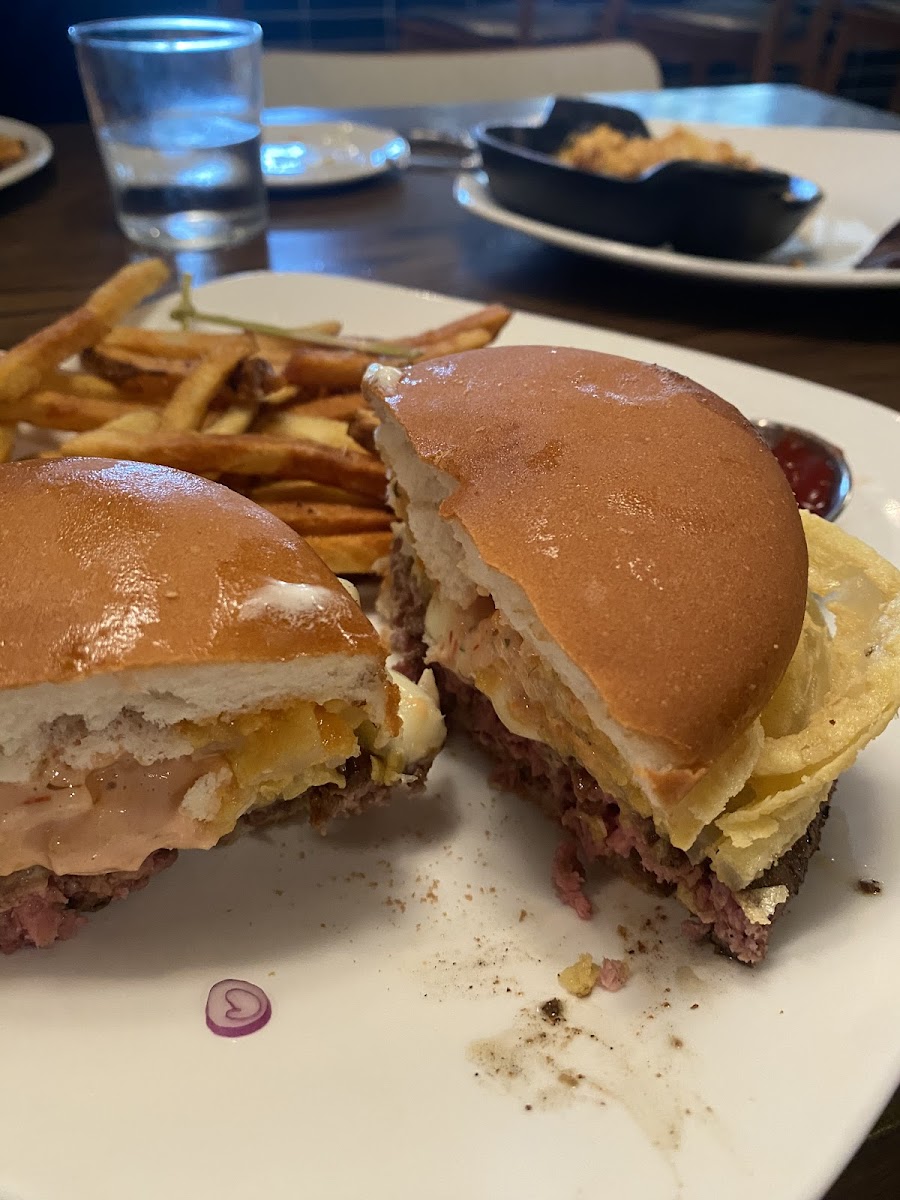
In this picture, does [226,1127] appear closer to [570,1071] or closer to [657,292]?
[570,1071]

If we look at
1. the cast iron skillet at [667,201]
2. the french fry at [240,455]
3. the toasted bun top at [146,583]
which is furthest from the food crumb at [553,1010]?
the cast iron skillet at [667,201]

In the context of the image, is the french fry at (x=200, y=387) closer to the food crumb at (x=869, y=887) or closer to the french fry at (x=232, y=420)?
the french fry at (x=232, y=420)

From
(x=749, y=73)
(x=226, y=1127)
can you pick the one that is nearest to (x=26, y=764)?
(x=226, y=1127)

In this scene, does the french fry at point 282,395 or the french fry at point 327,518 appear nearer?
the french fry at point 327,518

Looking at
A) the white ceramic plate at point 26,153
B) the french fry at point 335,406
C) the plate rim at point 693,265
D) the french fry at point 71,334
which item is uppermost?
the french fry at point 71,334

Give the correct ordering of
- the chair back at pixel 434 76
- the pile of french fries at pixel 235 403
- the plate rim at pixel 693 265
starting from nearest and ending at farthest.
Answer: the pile of french fries at pixel 235 403 < the plate rim at pixel 693 265 < the chair back at pixel 434 76

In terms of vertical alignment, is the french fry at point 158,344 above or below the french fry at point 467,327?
below
